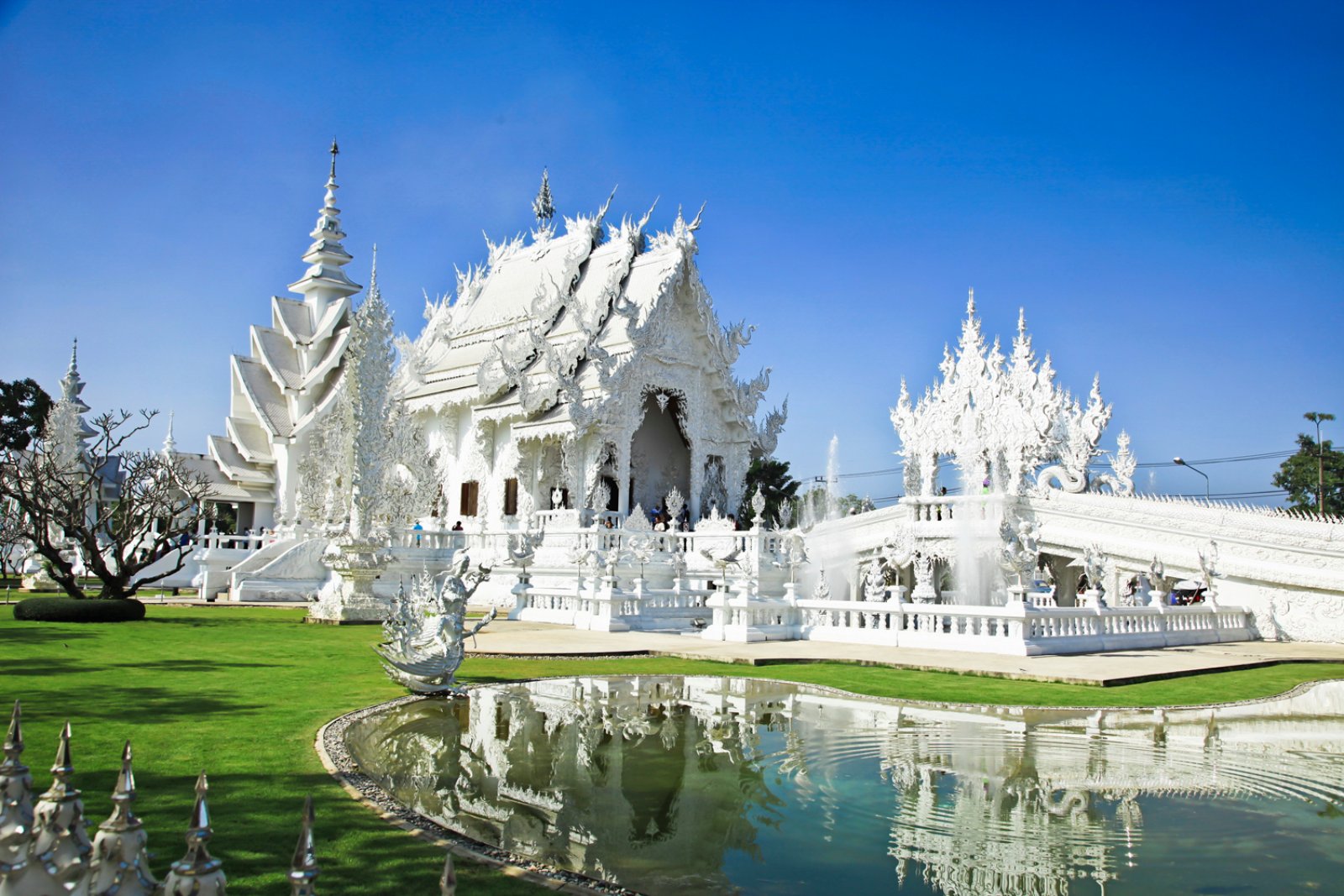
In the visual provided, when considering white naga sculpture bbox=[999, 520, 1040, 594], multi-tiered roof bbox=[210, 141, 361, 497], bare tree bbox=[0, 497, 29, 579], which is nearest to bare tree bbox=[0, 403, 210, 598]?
bare tree bbox=[0, 497, 29, 579]

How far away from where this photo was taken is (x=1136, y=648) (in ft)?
51.4

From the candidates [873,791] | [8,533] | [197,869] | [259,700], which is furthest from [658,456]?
[197,869]

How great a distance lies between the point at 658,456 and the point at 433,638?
20181 mm

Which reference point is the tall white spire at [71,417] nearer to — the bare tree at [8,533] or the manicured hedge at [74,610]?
the bare tree at [8,533]

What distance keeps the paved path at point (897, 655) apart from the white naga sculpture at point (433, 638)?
3.38 metres

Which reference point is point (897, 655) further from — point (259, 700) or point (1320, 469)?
point (1320, 469)

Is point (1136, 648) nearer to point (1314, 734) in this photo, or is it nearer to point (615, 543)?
point (1314, 734)

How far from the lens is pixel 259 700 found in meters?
8.17

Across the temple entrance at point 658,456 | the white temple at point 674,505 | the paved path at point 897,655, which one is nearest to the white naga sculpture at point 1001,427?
the white temple at point 674,505

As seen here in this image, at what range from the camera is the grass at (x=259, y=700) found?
4207mm

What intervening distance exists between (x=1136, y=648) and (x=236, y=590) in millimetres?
18723

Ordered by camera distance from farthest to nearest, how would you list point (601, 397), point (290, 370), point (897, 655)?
point (290, 370), point (601, 397), point (897, 655)

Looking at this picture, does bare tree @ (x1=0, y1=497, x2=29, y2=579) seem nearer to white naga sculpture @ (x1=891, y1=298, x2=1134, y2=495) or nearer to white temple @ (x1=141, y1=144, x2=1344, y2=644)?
white temple @ (x1=141, y1=144, x2=1344, y2=644)

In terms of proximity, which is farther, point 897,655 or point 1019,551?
Result: point 1019,551
